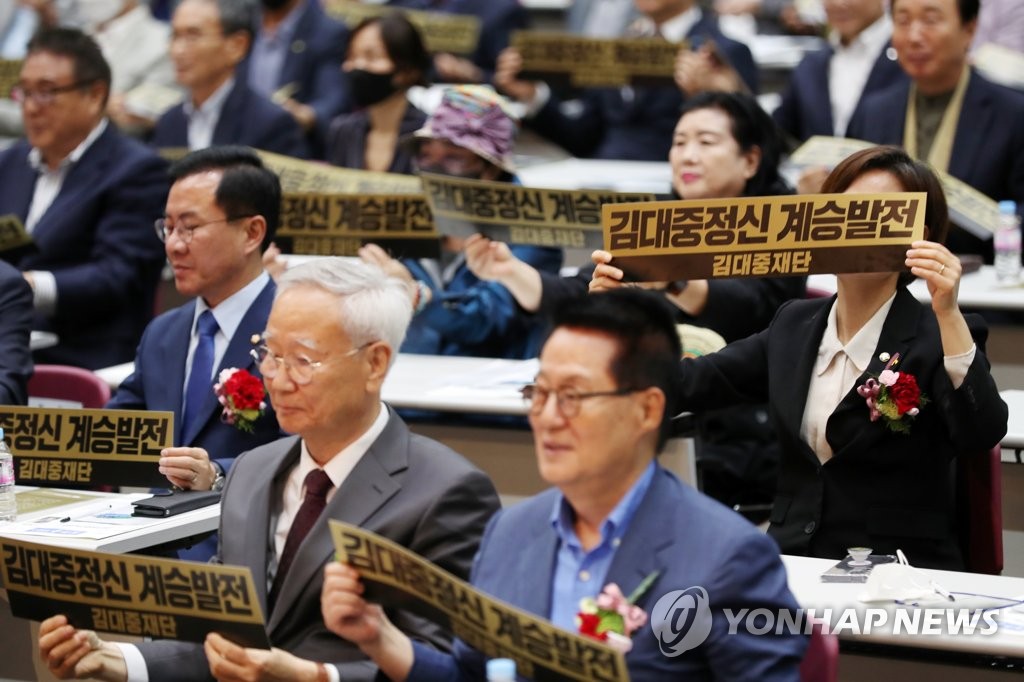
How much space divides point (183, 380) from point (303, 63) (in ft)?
15.9

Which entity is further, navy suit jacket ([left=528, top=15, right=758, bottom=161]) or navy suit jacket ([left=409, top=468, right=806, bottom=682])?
navy suit jacket ([left=528, top=15, right=758, bottom=161])

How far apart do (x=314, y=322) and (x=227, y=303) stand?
46.4 inches

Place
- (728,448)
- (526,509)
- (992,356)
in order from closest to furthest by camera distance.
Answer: (526,509) → (728,448) → (992,356)

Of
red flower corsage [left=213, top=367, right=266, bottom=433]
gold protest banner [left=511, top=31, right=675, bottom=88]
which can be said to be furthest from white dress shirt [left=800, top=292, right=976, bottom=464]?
gold protest banner [left=511, top=31, right=675, bottom=88]

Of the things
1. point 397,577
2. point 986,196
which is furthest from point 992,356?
point 397,577

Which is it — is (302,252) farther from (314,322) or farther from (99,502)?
(314,322)

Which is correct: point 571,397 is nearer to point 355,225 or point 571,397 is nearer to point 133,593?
point 133,593

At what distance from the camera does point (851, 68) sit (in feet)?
24.4

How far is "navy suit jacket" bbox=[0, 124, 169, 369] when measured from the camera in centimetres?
604

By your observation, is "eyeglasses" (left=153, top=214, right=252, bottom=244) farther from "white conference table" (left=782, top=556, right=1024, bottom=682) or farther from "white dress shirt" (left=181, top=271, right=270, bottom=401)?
"white conference table" (left=782, top=556, right=1024, bottom=682)

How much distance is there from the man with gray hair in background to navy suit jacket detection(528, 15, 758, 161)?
4.89 meters

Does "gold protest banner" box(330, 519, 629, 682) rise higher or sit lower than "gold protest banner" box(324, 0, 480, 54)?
lower

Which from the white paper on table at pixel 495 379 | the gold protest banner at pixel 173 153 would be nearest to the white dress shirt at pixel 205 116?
the gold protest banner at pixel 173 153

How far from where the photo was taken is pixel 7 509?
12.2ft
